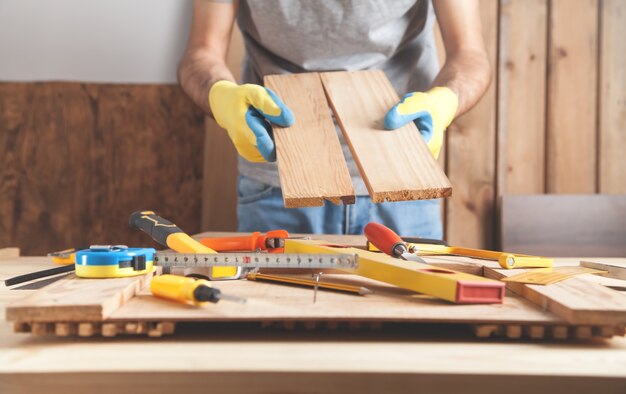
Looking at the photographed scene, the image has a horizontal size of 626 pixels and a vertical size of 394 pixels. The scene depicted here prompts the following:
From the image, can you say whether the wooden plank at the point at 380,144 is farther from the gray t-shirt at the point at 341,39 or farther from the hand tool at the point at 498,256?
the gray t-shirt at the point at 341,39

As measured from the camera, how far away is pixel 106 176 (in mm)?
2076

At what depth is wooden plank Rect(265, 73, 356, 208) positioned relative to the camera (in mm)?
829

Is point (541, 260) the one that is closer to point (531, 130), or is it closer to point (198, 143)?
point (531, 130)

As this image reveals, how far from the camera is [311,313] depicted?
55 centimetres

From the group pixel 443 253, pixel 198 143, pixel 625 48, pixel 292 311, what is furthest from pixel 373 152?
pixel 625 48

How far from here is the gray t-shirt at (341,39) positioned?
145cm

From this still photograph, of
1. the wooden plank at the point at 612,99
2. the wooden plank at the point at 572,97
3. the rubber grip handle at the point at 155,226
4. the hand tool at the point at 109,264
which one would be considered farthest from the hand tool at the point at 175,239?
the wooden plank at the point at 612,99

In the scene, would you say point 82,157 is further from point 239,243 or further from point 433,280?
point 433,280

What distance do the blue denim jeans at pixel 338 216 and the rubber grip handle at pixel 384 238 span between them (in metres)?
0.59

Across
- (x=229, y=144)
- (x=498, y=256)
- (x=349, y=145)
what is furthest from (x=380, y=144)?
(x=229, y=144)

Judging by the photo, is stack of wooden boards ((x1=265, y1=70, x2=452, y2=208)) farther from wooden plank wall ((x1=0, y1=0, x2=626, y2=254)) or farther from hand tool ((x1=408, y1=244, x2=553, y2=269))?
wooden plank wall ((x1=0, y1=0, x2=626, y2=254))

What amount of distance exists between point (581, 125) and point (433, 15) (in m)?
0.93

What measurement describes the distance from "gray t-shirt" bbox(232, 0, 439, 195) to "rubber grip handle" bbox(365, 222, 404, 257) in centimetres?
55

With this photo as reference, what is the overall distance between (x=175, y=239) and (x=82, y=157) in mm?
1420
